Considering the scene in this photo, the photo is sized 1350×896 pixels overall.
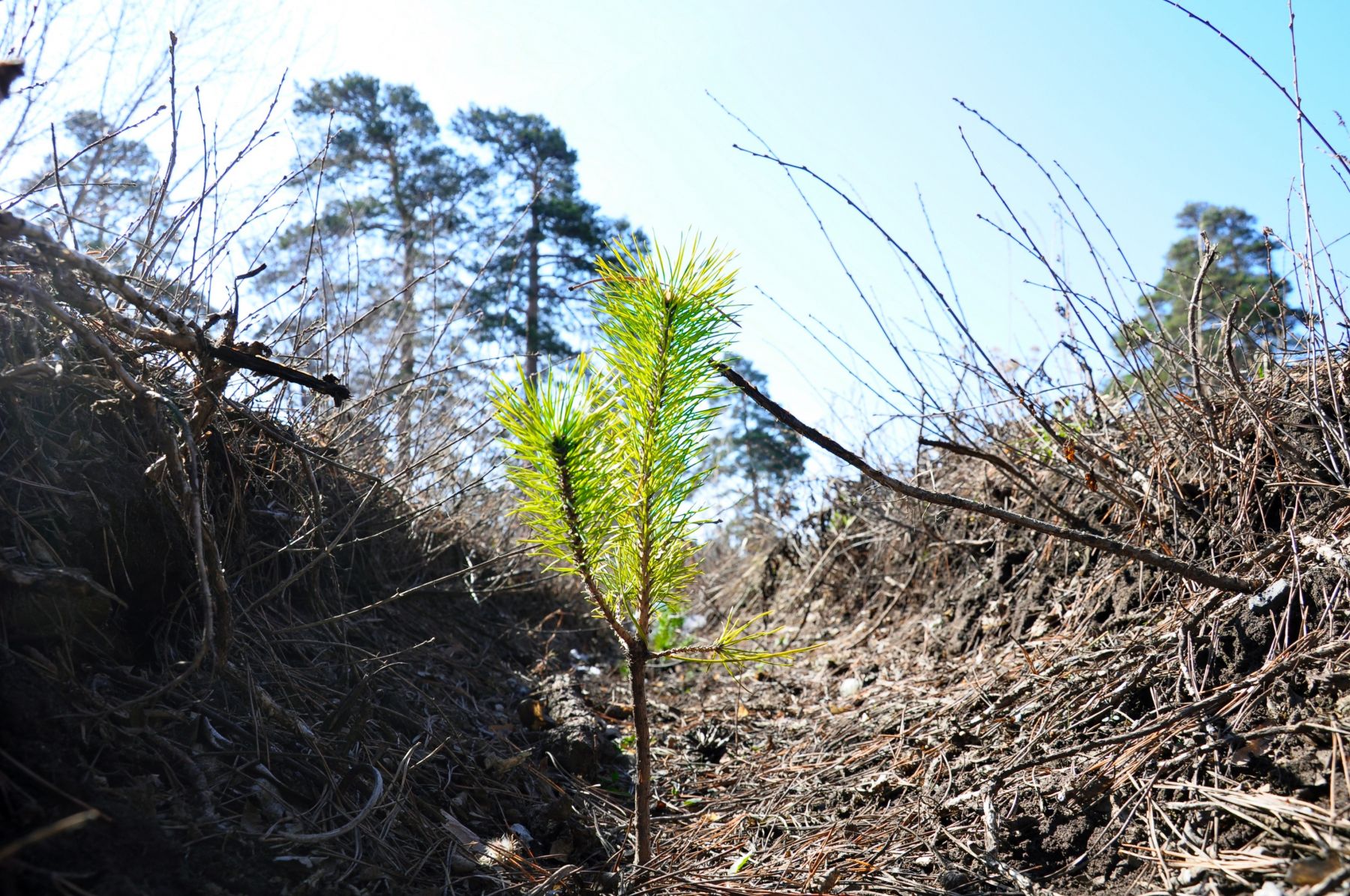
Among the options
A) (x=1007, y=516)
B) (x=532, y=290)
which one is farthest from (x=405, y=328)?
(x=532, y=290)

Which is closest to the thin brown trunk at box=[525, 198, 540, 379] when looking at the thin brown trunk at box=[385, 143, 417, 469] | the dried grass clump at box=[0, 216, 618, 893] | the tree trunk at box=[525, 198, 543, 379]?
the tree trunk at box=[525, 198, 543, 379]

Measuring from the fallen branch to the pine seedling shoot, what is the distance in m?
0.22

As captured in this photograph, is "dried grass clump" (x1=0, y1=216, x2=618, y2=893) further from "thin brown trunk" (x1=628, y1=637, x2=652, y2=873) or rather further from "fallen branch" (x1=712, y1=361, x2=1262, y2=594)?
"fallen branch" (x1=712, y1=361, x2=1262, y2=594)

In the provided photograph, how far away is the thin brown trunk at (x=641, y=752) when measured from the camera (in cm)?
178

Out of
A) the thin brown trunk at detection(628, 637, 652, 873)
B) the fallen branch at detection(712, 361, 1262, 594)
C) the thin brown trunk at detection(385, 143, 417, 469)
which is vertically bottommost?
the thin brown trunk at detection(628, 637, 652, 873)

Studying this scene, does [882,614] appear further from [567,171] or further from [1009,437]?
[567,171]

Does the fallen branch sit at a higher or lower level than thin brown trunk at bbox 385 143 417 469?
lower

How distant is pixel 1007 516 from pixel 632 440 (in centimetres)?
104

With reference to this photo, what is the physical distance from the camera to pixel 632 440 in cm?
176

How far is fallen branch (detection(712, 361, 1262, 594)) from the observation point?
1959 mm

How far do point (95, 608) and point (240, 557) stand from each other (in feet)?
1.98

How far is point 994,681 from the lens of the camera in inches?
107

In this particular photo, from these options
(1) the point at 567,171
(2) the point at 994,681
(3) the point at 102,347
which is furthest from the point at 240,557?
(1) the point at 567,171

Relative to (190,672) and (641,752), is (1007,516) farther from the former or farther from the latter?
(190,672)
